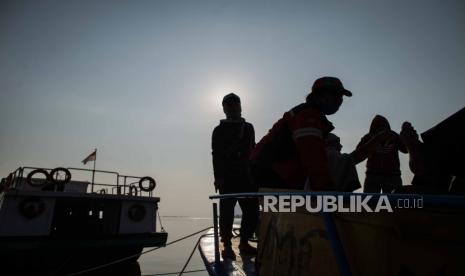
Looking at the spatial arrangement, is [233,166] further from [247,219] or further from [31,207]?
[31,207]

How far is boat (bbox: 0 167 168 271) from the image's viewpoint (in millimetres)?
10047

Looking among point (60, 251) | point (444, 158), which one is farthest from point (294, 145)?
point (60, 251)

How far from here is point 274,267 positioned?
2469 mm

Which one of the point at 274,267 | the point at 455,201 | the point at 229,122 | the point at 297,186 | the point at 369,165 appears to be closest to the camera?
the point at 455,201

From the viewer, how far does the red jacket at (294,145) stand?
7.59 ft

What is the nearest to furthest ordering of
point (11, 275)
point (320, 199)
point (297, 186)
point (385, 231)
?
point (385, 231) → point (320, 199) → point (297, 186) → point (11, 275)

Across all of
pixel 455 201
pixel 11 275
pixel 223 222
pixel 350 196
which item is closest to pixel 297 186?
pixel 350 196

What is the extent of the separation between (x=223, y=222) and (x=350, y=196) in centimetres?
347

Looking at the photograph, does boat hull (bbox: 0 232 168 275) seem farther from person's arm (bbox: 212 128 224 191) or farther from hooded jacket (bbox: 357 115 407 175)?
hooded jacket (bbox: 357 115 407 175)

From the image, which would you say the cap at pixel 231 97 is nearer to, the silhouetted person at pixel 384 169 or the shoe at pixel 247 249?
the shoe at pixel 247 249

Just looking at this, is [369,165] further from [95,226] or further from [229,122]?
[95,226]

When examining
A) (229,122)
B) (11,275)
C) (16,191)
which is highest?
(229,122)

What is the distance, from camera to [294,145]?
2.72 m

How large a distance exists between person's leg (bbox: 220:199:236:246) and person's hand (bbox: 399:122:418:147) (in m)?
2.49
